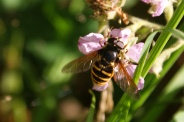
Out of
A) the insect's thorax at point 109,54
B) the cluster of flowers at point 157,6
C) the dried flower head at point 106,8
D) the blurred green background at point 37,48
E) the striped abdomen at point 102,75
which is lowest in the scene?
the blurred green background at point 37,48

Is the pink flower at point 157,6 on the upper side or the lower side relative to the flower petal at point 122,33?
upper

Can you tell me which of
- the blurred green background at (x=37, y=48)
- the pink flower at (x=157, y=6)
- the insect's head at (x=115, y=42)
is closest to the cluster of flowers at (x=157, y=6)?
the pink flower at (x=157, y=6)

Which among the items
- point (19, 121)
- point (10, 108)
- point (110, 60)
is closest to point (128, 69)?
point (110, 60)

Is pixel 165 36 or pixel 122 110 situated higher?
pixel 165 36

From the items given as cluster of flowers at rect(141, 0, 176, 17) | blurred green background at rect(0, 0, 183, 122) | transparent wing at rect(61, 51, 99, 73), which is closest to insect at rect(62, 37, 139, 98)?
transparent wing at rect(61, 51, 99, 73)

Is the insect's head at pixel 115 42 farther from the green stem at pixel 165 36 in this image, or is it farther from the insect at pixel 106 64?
the green stem at pixel 165 36

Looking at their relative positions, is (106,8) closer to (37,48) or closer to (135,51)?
(135,51)

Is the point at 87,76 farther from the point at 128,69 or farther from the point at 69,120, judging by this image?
the point at 128,69

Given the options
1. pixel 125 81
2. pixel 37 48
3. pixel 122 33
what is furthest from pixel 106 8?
pixel 37 48
